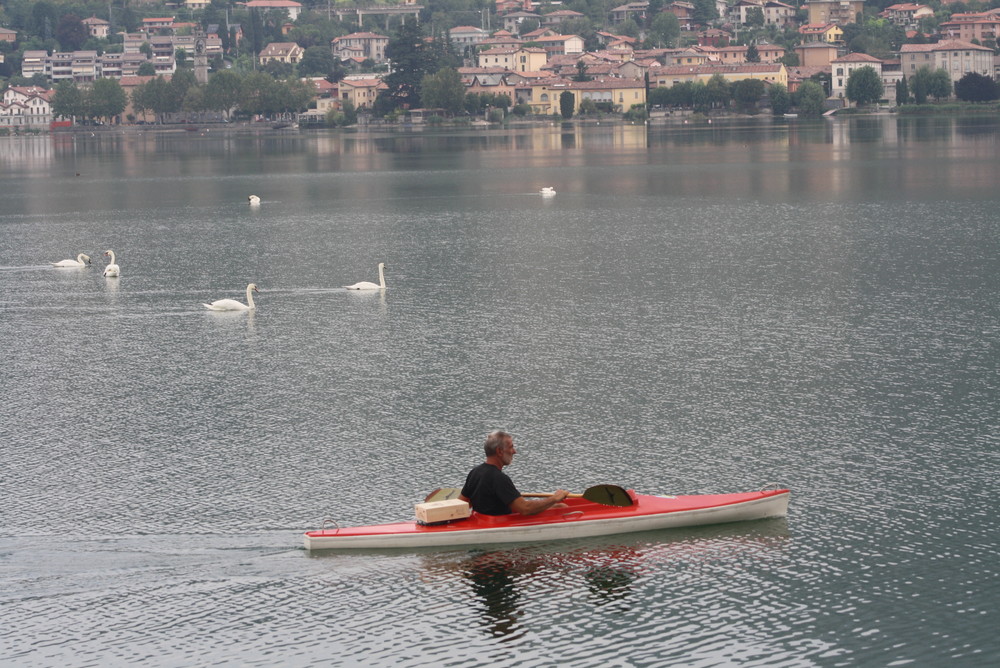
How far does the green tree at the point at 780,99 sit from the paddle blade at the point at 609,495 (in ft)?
518

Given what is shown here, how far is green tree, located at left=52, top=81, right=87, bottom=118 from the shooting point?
616 ft

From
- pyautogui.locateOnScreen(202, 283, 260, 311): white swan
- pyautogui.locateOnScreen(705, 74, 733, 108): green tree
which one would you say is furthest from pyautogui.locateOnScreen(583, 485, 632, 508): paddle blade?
pyautogui.locateOnScreen(705, 74, 733, 108): green tree

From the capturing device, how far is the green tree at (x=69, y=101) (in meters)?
188

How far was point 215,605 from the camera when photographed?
1473 centimetres

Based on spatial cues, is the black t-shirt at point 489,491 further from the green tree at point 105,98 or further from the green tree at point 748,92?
the green tree at point 105,98

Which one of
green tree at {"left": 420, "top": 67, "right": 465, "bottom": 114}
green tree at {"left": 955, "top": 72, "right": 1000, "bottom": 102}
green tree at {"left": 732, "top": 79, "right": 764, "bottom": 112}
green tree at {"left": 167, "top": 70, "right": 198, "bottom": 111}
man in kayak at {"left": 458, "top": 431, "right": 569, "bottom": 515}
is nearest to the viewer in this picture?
man in kayak at {"left": 458, "top": 431, "right": 569, "bottom": 515}

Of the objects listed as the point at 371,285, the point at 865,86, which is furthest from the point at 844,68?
the point at 371,285

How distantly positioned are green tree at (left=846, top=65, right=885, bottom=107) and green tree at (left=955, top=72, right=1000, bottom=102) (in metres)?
9.06

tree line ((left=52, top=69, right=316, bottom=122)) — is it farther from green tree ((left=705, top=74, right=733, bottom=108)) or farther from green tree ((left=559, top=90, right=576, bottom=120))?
green tree ((left=705, top=74, right=733, bottom=108))

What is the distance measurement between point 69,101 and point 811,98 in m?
95.4

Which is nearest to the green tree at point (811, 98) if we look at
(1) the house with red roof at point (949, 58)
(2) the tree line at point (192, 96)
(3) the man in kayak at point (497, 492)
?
(1) the house with red roof at point (949, 58)

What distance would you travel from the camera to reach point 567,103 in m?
181

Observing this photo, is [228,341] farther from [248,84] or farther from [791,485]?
[248,84]

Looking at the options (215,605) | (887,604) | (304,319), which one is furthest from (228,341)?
(887,604)
